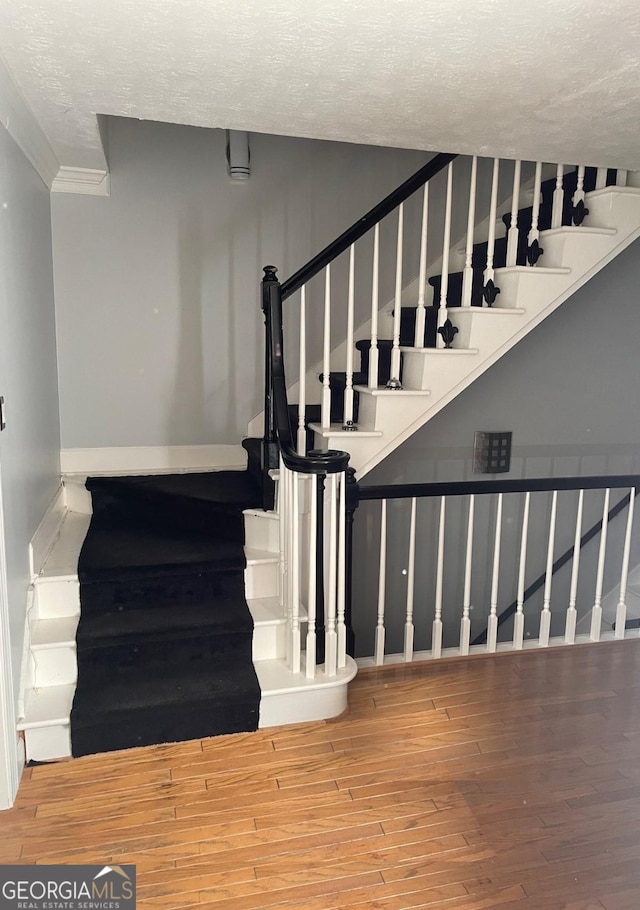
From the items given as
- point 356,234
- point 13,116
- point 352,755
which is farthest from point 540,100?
point 352,755

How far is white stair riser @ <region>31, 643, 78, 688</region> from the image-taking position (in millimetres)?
2461

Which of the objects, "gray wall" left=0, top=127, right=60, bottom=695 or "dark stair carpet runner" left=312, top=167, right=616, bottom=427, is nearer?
"gray wall" left=0, top=127, right=60, bottom=695

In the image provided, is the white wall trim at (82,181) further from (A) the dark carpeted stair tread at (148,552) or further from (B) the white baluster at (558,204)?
(B) the white baluster at (558,204)

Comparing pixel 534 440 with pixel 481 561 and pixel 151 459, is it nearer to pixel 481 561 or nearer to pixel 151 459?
pixel 481 561

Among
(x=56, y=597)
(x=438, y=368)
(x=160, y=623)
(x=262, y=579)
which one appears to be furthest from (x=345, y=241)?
(x=56, y=597)

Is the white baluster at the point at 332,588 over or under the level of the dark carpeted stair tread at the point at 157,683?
over

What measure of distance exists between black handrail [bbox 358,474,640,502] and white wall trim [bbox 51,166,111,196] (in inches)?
84.7

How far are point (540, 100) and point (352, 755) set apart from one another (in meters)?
2.29

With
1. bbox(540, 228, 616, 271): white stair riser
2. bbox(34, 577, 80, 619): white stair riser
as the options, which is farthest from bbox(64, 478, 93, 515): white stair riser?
bbox(540, 228, 616, 271): white stair riser

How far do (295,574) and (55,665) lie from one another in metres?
0.95

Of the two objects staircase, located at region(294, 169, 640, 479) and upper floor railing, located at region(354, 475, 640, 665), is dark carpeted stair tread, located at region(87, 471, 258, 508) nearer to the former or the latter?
staircase, located at region(294, 169, 640, 479)

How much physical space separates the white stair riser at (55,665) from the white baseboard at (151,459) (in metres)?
1.41

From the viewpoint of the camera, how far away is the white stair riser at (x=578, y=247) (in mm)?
2984

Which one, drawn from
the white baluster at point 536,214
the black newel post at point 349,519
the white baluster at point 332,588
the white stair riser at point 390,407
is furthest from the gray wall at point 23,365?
the white baluster at point 536,214
